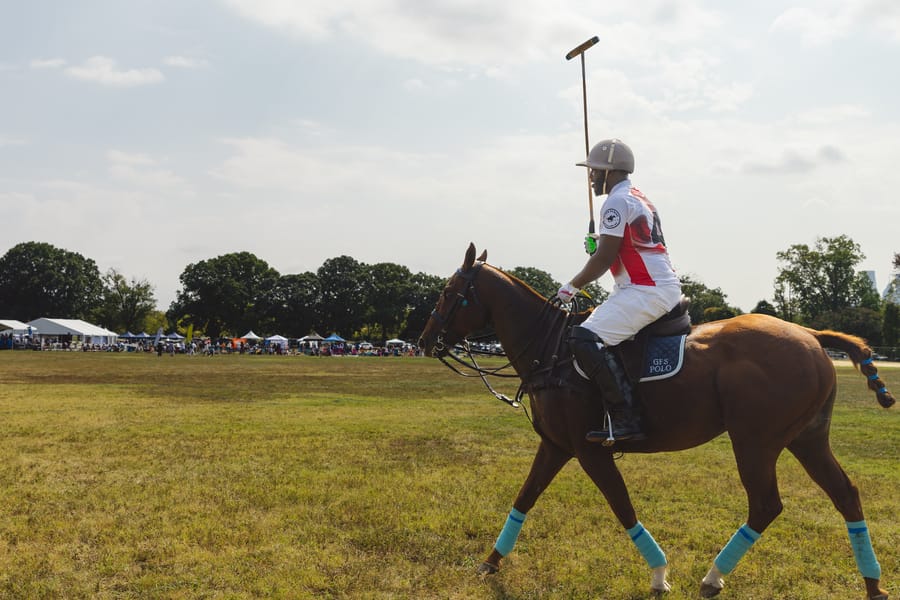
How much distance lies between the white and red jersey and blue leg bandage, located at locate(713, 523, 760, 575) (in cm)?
207

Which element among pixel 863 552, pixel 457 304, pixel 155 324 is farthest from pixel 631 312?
pixel 155 324

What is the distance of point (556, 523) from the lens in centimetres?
751

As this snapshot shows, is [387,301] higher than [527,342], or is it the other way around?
[387,301]

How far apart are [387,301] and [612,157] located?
330 ft

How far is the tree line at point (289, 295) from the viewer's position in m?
102

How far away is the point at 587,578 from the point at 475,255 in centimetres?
308

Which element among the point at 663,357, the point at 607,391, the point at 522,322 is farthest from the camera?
the point at 522,322

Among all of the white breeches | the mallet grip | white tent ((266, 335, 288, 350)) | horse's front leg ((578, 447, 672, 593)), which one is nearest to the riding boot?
the white breeches

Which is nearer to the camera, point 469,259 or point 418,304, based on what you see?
point 469,259

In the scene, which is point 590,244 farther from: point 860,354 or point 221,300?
point 221,300

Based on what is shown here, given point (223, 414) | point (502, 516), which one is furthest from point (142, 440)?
point (502, 516)

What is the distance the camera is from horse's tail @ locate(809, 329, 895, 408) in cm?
531

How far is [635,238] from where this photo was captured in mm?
5574

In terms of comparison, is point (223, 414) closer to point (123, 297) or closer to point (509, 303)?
point (509, 303)
